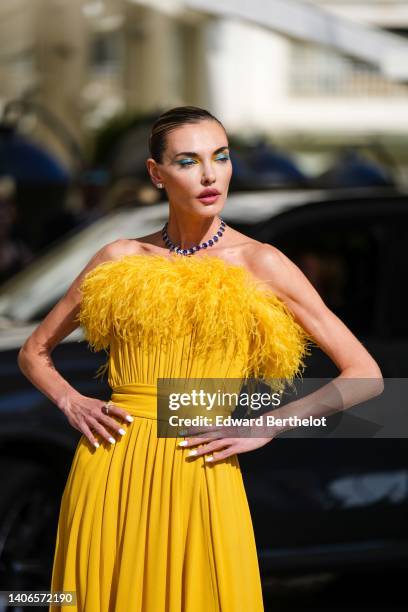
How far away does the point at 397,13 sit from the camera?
33688 millimetres

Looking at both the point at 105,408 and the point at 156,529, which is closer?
the point at 156,529

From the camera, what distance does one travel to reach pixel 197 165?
3496 mm

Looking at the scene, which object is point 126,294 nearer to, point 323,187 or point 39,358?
point 39,358

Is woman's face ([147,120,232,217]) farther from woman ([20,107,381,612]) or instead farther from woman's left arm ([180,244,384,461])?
woman's left arm ([180,244,384,461])

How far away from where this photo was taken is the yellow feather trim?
3486mm

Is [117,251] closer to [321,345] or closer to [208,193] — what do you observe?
[208,193]

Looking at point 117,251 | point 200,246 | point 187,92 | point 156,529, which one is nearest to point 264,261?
point 200,246

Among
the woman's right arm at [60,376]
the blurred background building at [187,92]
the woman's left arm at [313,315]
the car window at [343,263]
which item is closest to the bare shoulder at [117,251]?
the woman's right arm at [60,376]

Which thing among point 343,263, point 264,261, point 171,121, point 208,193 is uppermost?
point 343,263

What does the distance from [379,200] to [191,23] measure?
2536cm

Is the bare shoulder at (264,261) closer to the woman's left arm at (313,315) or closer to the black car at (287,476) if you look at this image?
the woman's left arm at (313,315)

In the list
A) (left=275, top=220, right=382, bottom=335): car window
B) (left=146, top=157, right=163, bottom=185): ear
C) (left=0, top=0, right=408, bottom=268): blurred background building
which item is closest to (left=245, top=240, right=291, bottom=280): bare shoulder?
(left=146, top=157, right=163, bottom=185): ear

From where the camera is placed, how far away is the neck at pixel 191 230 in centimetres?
356

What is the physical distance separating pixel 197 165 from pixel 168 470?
28.1 inches
